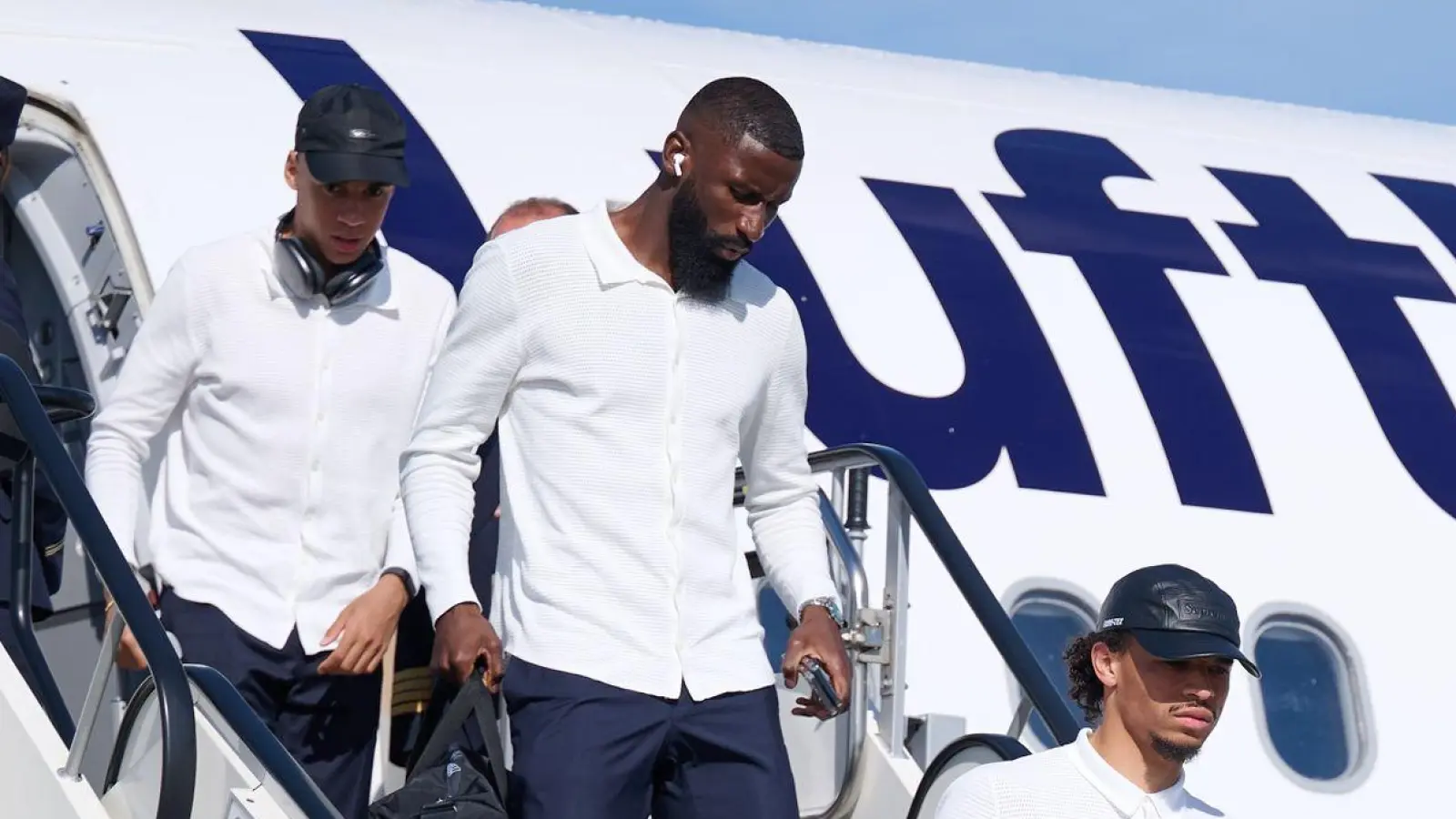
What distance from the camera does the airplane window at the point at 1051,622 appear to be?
294 inches

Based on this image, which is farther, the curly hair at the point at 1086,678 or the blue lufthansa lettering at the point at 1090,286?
the blue lufthansa lettering at the point at 1090,286

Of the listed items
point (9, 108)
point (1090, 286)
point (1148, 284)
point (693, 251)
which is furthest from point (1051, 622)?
point (9, 108)

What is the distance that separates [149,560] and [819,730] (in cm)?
174

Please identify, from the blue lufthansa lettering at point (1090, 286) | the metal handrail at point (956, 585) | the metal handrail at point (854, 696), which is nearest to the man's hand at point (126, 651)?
the metal handrail at point (956, 585)

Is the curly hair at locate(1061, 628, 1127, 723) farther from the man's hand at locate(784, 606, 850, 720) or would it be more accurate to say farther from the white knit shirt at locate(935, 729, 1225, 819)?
the man's hand at locate(784, 606, 850, 720)

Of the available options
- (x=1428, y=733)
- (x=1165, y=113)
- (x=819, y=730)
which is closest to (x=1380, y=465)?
(x=1428, y=733)

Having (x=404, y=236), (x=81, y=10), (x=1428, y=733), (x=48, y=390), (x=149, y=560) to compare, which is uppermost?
(x=81, y=10)

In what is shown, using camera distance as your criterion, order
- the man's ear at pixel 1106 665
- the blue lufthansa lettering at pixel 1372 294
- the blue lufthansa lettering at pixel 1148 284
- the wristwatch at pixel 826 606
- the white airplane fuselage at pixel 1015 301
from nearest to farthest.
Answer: the man's ear at pixel 1106 665, the wristwatch at pixel 826 606, the white airplane fuselage at pixel 1015 301, the blue lufthansa lettering at pixel 1148 284, the blue lufthansa lettering at pixel 1372 294

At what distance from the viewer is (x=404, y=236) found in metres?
7.19

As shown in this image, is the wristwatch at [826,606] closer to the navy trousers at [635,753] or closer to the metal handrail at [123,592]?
the navy trousers at [635,753]

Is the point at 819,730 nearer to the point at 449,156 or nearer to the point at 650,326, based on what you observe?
the point at 650,326

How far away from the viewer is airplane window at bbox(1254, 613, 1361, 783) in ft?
25.2

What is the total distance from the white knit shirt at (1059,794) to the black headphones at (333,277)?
219 cm

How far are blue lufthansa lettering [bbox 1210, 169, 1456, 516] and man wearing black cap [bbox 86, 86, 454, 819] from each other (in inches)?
177
